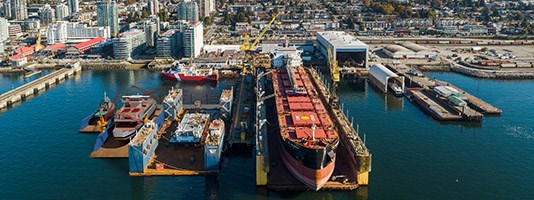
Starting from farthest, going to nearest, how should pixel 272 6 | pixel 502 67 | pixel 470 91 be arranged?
pixel 272 6
pixel 502 67
pixel 470 91

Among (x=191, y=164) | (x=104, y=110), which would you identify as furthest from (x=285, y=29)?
(x=191, y=164)

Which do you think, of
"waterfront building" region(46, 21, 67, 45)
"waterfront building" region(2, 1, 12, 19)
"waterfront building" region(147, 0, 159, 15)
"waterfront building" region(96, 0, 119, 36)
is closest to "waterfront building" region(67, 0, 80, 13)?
A: "waterfront building" region(2, 1, 12, 19)

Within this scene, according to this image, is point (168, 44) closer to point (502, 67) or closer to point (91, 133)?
point (91, 133)

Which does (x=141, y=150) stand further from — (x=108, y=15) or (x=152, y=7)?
(x=152, y=7)

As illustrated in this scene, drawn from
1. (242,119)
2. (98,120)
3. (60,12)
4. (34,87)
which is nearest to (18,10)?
(60,12)

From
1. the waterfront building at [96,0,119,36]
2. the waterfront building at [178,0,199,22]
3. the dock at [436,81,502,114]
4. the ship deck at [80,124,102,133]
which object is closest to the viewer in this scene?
the ship deck at [80,124,102,133]

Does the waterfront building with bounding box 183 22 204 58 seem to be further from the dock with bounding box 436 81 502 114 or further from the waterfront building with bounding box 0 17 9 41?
the waterfront building with bounding box 0 17 9 41
